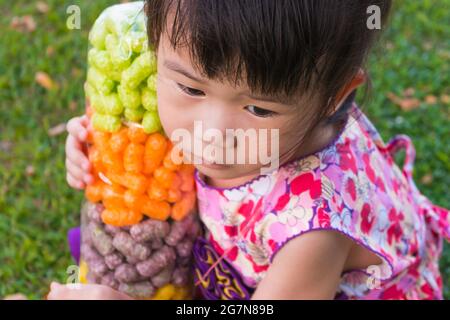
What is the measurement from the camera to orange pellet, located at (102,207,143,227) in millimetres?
1526

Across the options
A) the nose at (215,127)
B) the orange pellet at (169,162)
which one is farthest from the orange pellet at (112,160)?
the nose at (215,127)

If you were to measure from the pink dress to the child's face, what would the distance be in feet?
0.47

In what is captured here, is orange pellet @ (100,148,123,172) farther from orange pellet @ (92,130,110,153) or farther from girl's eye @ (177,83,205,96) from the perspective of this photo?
girl's eye @ (177,83,205,96)

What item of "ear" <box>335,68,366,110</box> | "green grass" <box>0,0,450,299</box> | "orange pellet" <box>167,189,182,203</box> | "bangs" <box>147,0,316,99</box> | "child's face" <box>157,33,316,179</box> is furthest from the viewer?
"green grass" <box>0,0,450,299</box>

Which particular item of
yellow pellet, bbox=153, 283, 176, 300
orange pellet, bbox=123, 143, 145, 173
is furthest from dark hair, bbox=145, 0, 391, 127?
yellow pellet, bbox=153, 283, 176, 300

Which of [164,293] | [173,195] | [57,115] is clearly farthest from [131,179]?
[57,115]

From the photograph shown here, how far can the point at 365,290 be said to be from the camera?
162 centimetres

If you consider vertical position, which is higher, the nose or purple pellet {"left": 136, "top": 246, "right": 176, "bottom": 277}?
the nose

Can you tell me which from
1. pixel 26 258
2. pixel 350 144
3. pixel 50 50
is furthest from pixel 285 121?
pixel 50 50

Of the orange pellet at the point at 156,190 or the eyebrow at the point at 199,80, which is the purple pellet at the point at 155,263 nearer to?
the orange pellet at the point at 156,190

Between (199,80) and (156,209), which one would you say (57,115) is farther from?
(199,80)

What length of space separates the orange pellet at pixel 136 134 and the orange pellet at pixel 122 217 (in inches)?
6.8

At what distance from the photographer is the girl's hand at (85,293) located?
4.87ft

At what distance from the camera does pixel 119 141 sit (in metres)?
1.48
